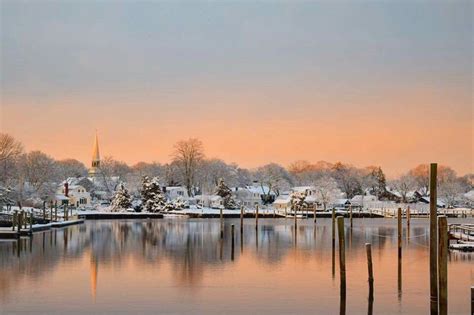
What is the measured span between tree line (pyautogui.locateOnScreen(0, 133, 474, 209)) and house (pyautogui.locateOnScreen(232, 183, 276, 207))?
10.3 ft

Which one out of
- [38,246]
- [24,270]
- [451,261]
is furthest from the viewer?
[38,246]

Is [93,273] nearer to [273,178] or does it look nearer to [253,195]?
[253,195]

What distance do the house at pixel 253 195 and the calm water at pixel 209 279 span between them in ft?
316

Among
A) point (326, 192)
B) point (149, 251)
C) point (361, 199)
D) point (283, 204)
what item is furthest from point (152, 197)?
point (149, 251)

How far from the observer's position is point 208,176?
151625mm

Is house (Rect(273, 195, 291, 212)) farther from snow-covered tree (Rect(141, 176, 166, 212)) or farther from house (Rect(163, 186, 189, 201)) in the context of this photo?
snow-covered tree (Rect(141, 176, 166, 212))

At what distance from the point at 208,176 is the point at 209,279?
121960 mm

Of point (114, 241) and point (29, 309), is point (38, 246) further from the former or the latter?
point (29, 309)

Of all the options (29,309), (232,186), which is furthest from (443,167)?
(29,309)

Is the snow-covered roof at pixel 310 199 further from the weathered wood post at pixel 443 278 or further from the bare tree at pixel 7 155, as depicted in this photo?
the weathered wood post at pixel 443 278

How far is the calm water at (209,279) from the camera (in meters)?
23.4

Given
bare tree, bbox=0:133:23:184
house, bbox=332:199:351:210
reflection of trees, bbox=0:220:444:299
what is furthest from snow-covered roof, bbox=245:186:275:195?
reflection of trees, bbox=0:220:444:299

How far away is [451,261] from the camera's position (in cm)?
3672

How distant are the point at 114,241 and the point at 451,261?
2588 centimetres
